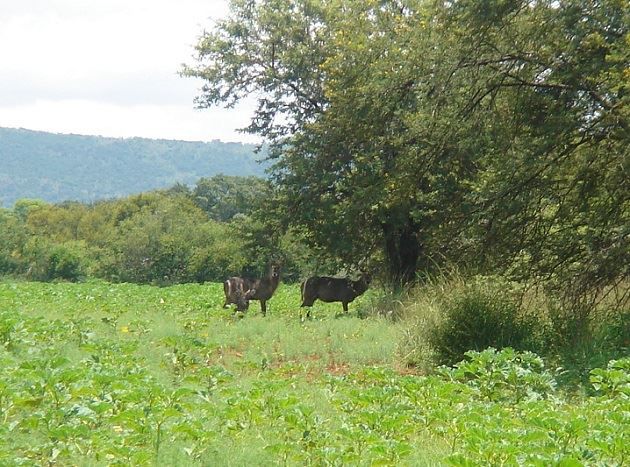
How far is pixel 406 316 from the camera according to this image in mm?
15297

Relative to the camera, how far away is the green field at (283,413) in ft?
17.6

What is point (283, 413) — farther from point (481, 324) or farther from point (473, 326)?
point (481, 324)

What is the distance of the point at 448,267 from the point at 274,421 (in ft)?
30.9

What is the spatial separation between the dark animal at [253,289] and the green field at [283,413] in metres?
7.56

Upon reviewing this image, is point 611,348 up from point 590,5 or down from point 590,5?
down

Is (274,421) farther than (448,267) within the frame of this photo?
No

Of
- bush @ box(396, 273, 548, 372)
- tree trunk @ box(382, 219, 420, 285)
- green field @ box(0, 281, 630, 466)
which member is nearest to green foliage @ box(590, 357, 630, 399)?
green field @ box(0, 281, 630, 466)

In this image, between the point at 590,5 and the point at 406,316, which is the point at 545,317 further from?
the point at 590,5

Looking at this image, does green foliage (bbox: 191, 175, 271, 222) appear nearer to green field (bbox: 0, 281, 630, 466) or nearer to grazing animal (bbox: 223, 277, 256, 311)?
grazing animal (bbox: 223, 277, 256, 311)

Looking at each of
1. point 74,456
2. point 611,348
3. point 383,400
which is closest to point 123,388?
point 74,456

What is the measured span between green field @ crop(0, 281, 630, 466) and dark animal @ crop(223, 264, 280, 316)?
24.8ft

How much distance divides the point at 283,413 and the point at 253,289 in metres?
13.1

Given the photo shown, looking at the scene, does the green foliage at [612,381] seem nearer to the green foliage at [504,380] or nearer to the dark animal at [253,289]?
the green foliage at [504,380]

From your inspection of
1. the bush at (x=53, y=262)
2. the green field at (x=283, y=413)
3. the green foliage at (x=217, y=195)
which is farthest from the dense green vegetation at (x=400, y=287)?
the green foliage at (x=217, y=195)
